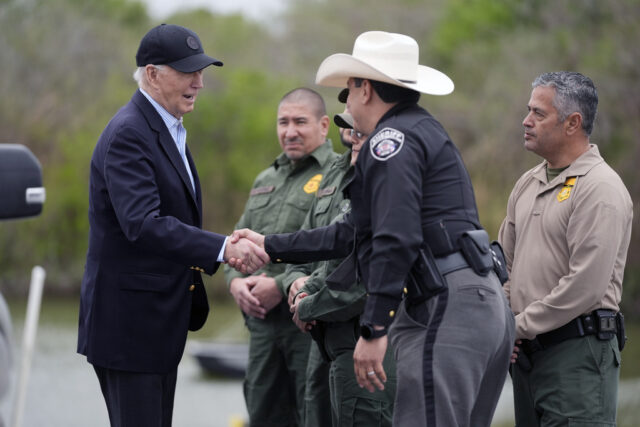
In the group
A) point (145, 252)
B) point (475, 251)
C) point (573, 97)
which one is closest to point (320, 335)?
point (145, 252)

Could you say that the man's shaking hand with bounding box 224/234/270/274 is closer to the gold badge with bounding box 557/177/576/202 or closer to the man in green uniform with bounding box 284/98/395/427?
the man in green uniform with bounding box 284/98/395/427

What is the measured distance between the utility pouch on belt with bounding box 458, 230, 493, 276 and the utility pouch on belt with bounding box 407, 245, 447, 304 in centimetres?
13

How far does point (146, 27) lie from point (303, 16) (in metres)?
A: 6.84

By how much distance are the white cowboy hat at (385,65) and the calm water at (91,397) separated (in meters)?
5.64

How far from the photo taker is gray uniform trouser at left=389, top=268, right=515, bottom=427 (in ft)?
11.0

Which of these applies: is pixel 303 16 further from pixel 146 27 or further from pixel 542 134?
pixel 542 134

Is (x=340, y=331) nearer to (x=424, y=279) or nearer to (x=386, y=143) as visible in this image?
(x=424, y=279)

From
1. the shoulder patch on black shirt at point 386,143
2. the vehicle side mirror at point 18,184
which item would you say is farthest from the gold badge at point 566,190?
the vehicle side mirror at point 18,184

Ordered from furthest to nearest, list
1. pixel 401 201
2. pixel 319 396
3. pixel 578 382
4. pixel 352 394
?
pixel 319 396, pixel 352 394, pixel 578 382, pixel 401 201

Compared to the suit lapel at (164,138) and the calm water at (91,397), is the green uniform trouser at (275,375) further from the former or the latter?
the calm water at (91,397)

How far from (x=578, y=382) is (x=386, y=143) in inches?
55.7

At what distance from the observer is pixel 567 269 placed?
4086mm

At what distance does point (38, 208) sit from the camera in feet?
11.8

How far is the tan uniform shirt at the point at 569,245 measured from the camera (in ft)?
12.9
